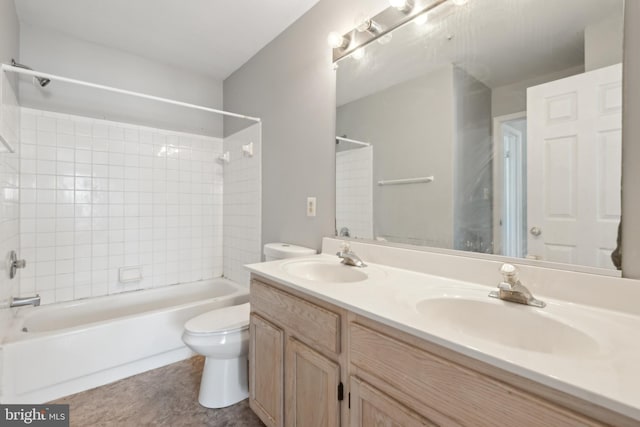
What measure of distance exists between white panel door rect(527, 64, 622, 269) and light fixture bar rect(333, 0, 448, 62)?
2.09 ft

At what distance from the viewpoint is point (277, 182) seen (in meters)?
2.14

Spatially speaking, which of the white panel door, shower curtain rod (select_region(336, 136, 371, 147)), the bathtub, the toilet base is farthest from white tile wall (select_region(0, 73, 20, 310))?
the white panel door

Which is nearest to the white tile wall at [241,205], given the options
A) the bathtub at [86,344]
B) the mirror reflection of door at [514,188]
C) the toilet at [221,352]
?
the bathtub at [86,344]

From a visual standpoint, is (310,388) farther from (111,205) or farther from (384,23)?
(111,205)

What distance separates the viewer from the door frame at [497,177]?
1.03 metres

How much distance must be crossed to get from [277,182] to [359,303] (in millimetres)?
1467

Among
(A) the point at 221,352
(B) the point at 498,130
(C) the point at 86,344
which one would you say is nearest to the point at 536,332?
(B) the point at 498,130

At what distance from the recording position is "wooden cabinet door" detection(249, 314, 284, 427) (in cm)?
117

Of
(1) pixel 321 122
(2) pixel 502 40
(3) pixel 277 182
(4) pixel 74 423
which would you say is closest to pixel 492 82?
(2) pixel 502 40

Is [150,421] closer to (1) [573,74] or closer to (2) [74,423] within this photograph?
(2) [74,423]

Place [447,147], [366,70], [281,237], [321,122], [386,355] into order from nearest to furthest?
1. [386,355]
2. [447,147]
3. [366,70]
4. [321,122]
5. [281,237]

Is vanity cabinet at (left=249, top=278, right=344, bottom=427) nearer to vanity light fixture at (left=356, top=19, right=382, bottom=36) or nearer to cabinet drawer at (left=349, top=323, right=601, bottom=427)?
cabinet drawer at (left=349, top=323, right=601, bottom=427)

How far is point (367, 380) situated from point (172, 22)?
97.3 inches

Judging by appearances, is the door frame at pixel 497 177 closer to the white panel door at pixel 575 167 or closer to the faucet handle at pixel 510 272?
the white panel door at pixel 575 167
